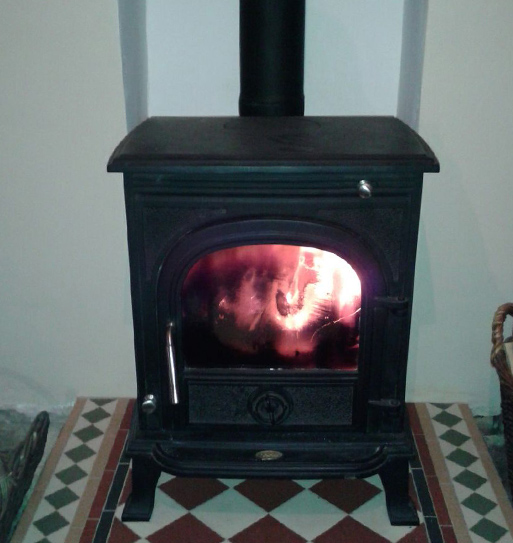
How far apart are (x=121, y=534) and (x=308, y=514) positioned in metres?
0.46

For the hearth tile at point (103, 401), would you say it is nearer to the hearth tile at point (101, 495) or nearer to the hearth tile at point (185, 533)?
the hearth tile at point (101, 495)

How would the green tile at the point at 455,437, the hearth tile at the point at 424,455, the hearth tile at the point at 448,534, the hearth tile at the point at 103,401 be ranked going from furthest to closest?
the hearth tile at the point at 103,401, the green tile at the point at 455,437, the hearth tile at the point at 424,455, the hearth tile at the point at 448,534

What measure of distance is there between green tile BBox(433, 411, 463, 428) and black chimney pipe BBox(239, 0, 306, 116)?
995 mm

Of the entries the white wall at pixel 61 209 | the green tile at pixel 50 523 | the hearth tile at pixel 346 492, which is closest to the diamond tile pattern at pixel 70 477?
the green tile at pixel 50 523

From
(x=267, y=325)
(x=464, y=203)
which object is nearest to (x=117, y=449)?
(x=267, y=325)

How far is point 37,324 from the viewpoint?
7.28ft

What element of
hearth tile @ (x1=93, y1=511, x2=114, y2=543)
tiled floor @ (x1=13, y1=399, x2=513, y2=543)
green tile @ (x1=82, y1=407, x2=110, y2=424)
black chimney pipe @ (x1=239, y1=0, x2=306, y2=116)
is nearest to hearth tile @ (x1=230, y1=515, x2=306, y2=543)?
tiled floor @ (x1=13, y1=399, x2=513, y2=543)

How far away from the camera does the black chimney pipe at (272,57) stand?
184 cm

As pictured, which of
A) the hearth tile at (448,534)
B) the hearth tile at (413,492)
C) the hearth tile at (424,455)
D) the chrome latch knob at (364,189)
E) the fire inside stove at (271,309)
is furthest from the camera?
the hearth tile at (424,455)

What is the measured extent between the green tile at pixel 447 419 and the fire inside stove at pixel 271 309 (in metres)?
0.60

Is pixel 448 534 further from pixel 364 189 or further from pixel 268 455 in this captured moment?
pixel 364 189

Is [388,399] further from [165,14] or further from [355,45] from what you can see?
[165,14]

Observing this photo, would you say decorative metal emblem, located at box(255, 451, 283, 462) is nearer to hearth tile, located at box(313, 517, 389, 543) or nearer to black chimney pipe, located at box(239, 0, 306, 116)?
hearth tile, located at box(313, 517, 389, 543)

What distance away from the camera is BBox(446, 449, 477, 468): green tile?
203 cm
